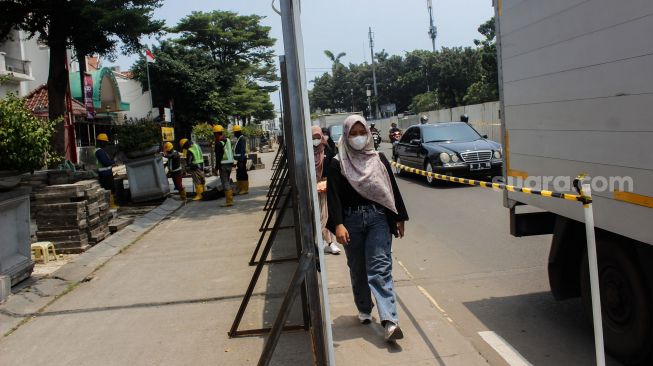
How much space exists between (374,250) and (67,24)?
11.8 metres

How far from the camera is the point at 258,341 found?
432 centimetres

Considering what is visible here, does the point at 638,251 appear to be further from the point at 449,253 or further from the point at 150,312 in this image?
the point at 150,312

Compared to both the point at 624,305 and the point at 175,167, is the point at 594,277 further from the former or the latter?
the point at 175,167

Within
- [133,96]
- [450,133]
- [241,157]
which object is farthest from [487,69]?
[241,157]

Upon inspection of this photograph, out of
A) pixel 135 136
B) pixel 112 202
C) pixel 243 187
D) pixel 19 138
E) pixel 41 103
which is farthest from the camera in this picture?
pixel 41 103

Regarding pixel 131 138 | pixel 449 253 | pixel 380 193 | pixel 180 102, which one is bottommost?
pixel 449 253

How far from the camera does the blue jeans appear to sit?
156 inches

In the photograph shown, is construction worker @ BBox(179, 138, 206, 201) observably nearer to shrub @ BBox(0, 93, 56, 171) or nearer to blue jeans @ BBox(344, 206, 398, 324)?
shrub @ BBox(0, 93, 56, 171)

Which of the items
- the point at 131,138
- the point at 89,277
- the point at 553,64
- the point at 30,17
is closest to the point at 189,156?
the point at 131,138

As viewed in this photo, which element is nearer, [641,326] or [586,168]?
[641,326]

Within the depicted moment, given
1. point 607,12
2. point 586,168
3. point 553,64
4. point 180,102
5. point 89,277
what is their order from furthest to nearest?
point 180,102 → point 89,277 → point 553,64 → point 586,168 → point 607,12

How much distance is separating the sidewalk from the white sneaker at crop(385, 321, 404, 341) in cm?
10

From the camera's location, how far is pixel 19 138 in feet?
19.0

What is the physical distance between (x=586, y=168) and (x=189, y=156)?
10665mm
